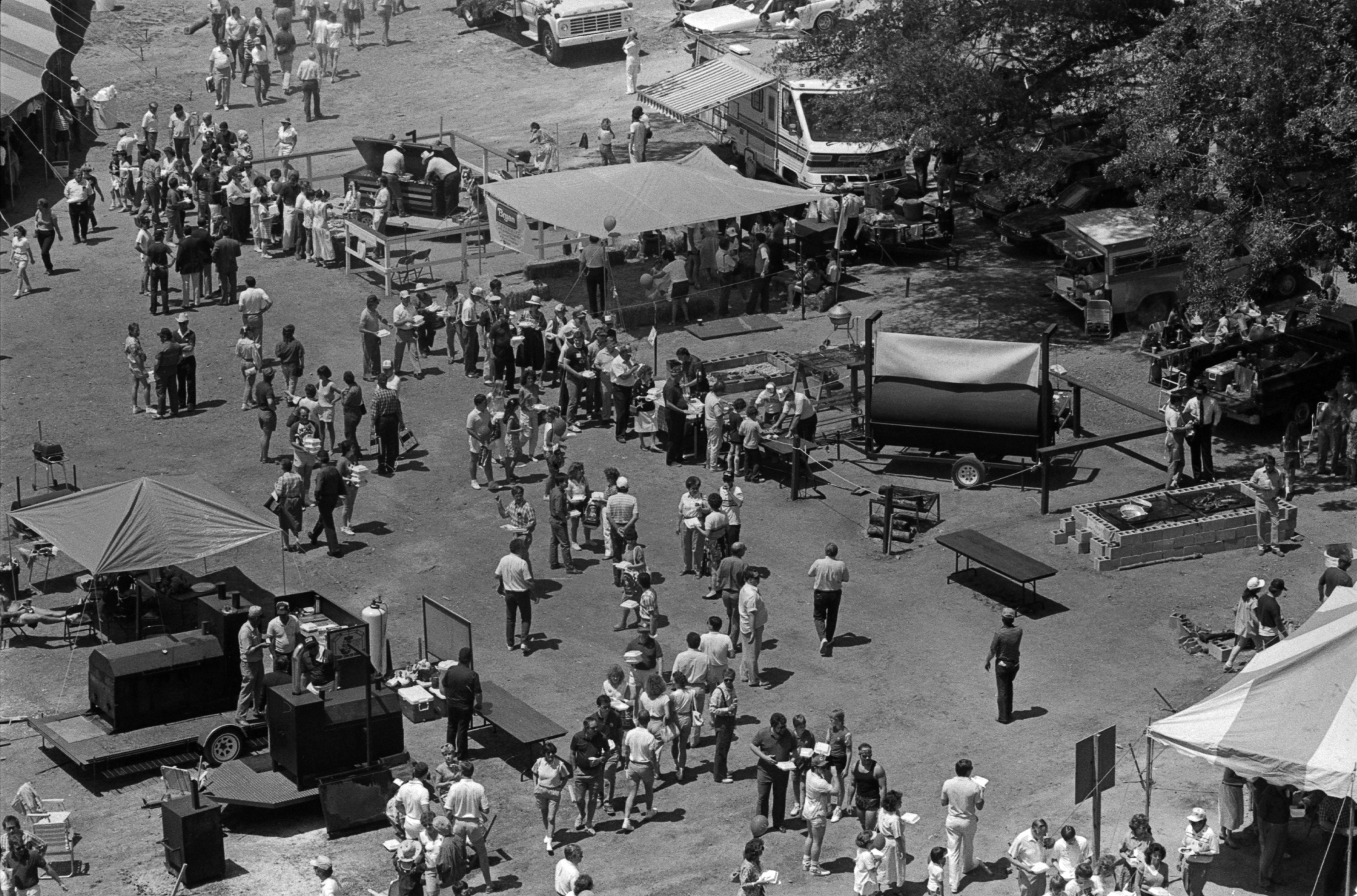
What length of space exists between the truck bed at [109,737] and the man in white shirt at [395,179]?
1886cm

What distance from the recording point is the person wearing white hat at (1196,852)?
18.8 metres

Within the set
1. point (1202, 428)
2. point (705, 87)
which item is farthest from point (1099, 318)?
point (705, 87)

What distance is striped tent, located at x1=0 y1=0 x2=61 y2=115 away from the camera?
138 feet

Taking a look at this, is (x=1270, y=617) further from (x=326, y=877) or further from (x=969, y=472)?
(x=326, y=877)

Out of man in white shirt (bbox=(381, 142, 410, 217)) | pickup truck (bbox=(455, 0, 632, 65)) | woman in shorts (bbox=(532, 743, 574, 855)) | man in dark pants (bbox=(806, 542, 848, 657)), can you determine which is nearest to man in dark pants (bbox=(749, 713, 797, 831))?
woman in shorts (bbox=(532, 743, 574, 855))

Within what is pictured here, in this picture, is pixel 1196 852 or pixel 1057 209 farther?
pixel 1057 209

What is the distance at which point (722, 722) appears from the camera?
21.7 metres

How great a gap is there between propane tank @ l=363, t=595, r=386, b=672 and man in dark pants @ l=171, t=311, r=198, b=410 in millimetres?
9526

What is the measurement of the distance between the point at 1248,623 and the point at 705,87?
2098 centimetres

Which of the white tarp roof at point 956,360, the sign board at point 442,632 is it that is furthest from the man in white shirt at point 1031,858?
the white tarp roof at point 956,360

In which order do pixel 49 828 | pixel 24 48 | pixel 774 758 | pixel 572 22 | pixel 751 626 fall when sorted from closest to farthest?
1. pixel 49 828
2. pixel 774 758
3. pixel 751 626
4. pixel 24 48
5. pixel 572 22

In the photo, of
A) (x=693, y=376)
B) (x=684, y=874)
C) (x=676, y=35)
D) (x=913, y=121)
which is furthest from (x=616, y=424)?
(x=676, y=35)

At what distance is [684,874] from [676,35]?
34.3 metres

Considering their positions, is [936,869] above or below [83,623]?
above
